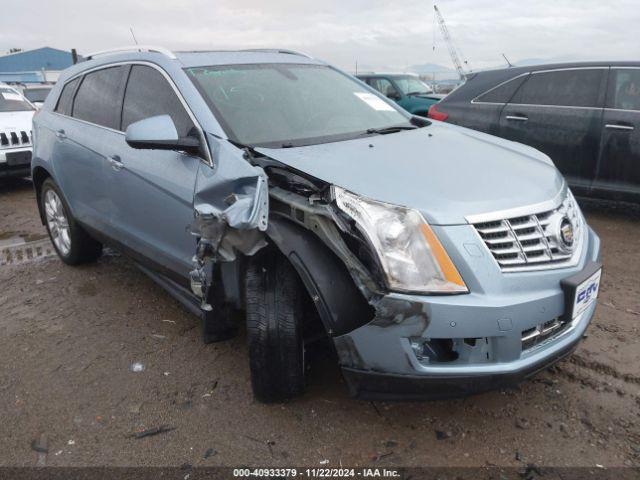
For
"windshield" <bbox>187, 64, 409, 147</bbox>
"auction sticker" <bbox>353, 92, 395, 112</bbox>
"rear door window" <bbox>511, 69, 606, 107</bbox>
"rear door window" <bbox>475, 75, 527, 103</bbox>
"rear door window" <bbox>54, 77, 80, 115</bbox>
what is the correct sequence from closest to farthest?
"windshield" <bbox>187, 64, 409, 147</bbox>
"auction sticker" <bbox>353, 92, 395, 112</bbox>
"rear door window" <bbox>54, 77, 80, 115</bbox>
"rear door window" <bbox>511, 69, 606, 107</bbox>
"rear door window" <bbox>475, 75, 527, 103</bbox>

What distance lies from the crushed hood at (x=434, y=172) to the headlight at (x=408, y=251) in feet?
0.19

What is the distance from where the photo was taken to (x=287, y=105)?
3078mm

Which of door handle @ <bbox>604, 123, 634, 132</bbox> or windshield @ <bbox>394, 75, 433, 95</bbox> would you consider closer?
door handle @ <bbox>604, 123, 634, 132</bbox>

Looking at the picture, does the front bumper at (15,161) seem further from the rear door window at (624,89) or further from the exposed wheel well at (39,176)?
the rear door window at (624,89)

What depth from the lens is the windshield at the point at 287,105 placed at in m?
2.82

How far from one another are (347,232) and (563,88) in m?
4.20

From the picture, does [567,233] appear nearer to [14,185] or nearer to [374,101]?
[374,101]

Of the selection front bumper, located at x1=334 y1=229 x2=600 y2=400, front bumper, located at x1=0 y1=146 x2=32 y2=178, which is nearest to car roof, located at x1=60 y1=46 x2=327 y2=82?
front bumper, located at x1=334 y1=229 x2=600 y2=400

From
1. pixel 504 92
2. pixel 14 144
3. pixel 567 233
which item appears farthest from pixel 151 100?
pixel 14 144

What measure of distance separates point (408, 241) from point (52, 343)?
2.44 meters

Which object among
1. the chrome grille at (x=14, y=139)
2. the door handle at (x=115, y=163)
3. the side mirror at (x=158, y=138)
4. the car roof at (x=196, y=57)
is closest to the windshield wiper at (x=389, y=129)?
the car roof at (x=196, y=57)

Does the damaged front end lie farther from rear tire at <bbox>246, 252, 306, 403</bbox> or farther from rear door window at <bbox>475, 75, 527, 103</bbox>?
rear door window at <bbox>475, 75, 527, 103</bbox>

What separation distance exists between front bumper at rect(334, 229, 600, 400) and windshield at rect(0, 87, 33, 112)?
27.8ft

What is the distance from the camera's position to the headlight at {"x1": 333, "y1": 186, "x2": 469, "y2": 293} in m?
2.00
